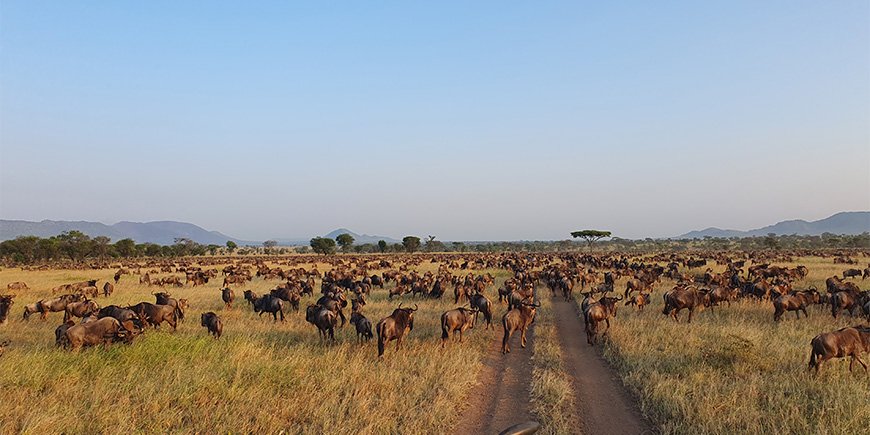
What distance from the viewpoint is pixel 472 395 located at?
32.3 ft

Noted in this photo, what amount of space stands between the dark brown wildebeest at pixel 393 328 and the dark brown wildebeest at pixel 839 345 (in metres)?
9.59

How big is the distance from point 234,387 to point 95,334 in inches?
206

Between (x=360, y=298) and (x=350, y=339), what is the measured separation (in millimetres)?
5439

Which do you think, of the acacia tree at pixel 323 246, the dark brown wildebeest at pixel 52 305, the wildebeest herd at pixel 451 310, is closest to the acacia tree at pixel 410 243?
the acacia tree at pixel 323 246

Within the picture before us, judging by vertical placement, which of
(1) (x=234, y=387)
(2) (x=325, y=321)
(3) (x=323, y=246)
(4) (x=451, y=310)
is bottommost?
(1) (x=234, y=387)

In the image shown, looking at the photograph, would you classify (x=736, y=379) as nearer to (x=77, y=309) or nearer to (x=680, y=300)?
(x=680, y=300)

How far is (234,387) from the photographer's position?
894 centimetres

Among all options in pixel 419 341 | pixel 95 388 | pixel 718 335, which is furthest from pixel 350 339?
pixel 718 335

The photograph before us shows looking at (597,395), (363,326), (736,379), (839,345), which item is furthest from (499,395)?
(839,345)

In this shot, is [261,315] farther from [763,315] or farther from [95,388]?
[763,315]

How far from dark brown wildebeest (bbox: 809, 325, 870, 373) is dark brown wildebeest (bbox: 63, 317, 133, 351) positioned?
1617 cm

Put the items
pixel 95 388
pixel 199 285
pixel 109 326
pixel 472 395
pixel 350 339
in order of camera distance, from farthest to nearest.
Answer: pixel 199 285 < pixel 350 339 < pixel 109 326 < pixel 472 395 < pixel 95 388

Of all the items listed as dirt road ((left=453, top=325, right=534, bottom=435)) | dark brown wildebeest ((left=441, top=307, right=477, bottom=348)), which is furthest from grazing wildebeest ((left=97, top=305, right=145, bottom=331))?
dirt road ((left=453, top=325, right=534, bottom=435))

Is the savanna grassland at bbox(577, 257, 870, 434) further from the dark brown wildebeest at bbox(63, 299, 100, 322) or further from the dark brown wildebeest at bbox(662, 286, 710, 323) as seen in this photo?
the dark brown wildebeest at bbox(63, 299, 100, 322)
